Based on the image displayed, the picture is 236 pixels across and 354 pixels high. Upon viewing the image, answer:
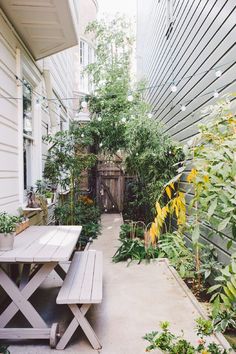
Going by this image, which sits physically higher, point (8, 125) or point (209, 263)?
point (8, 125)

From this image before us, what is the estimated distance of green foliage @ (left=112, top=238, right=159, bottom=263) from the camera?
16.8 feet

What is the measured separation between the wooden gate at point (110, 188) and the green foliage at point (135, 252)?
211 inches

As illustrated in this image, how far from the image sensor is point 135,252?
205 inches

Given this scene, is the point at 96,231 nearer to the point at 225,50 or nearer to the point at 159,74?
the point at 159,74

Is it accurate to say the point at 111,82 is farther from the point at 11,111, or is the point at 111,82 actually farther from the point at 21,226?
the point at 21,226

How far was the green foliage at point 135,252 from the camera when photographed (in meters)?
5.11

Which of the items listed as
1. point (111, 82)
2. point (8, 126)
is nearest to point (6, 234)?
point (8, 126)

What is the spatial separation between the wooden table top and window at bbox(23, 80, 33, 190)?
1076 mm

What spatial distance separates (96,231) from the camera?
7145 mm

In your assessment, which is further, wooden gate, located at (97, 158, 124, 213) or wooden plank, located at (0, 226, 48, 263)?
wooden gate, located at (97, 158, 124, 213)

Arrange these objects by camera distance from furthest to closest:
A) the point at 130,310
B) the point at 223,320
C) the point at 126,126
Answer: the point at 126,126 < the point at 130,310 < the point at 223,320

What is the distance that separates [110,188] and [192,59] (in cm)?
644

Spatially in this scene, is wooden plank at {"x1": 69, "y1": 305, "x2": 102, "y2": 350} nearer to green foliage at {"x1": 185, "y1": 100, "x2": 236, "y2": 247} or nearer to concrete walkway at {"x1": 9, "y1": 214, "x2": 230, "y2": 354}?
concrete walkway at {"x1": 9, "y1": 214, "x2": 230, "y2": 354}

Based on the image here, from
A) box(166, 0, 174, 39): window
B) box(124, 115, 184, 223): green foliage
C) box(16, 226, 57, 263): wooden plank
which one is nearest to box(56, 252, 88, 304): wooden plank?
box(16, 226, 57, 263): wooden plank
